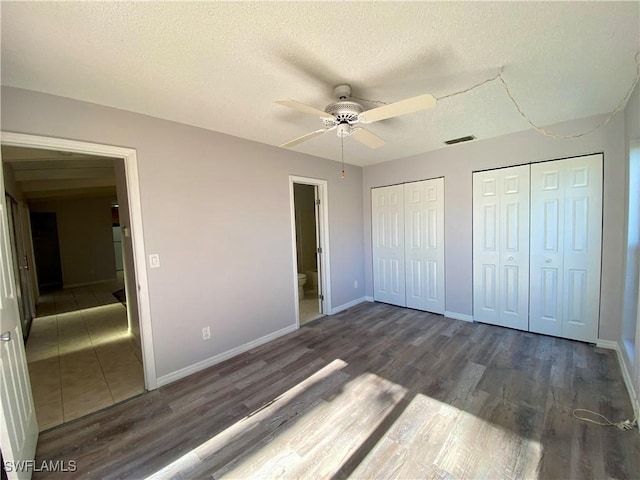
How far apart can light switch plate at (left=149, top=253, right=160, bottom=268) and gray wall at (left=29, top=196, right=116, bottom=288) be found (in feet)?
22.9

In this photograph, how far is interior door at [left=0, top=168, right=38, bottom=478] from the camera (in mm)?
1320

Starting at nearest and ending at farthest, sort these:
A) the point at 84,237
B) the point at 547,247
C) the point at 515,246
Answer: the point at 547,247
the point at 515,246
the point at 84,237

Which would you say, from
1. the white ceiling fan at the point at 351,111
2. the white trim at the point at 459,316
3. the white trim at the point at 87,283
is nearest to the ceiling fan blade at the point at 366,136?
the white ceiling fan at the point at 351,111

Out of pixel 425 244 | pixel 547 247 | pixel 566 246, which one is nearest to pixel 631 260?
pixel 566 246

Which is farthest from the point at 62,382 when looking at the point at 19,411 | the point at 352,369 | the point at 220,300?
the point at 352,369

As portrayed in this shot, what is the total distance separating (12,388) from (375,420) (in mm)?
2230

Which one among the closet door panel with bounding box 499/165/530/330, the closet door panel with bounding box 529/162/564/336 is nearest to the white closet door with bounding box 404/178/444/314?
the closet door panel with bounding box 499/165/530/330

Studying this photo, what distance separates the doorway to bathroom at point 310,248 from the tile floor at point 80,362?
2048 mm

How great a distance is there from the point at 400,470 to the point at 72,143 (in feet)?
10.3

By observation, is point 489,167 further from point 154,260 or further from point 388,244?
point 154,260

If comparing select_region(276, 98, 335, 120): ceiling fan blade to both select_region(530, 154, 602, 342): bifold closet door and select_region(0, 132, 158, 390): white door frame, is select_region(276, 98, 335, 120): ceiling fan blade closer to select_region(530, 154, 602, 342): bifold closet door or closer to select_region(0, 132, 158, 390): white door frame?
select_region(0, 132, 158, 390): white door frame

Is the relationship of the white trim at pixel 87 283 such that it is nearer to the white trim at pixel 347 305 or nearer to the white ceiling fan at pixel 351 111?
the white trim at pixel 347 305

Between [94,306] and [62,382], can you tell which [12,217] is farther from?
[62,382]

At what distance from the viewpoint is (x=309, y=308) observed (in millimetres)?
4574
